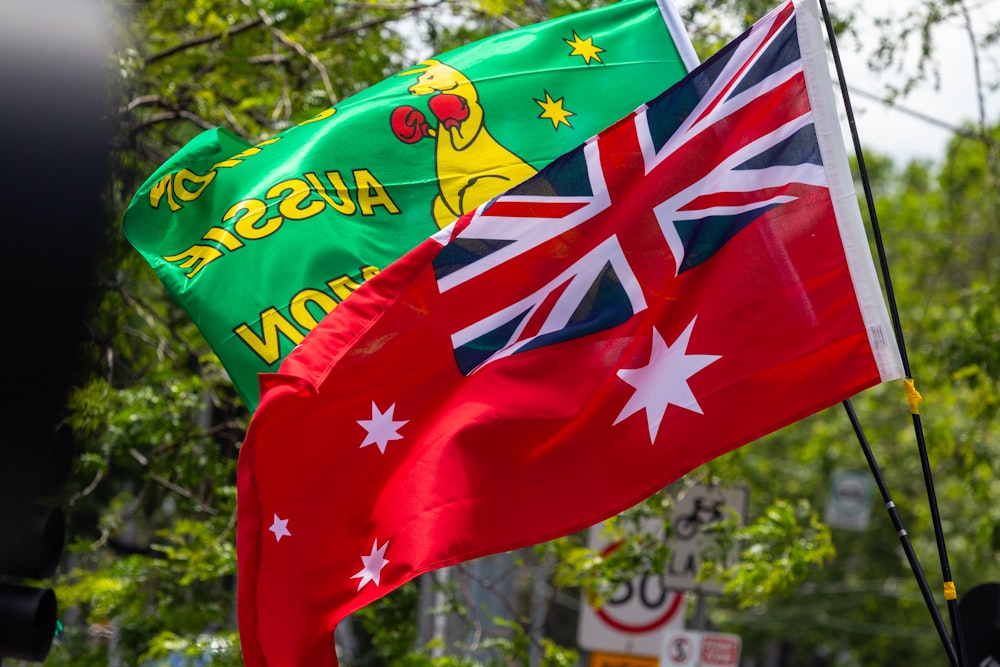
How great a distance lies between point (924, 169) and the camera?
2550 cm

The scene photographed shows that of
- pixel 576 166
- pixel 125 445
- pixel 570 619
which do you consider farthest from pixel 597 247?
pixel 570 619

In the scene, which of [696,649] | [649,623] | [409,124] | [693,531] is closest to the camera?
[409,124]

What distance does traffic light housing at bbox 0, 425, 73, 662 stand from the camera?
5.23 metres

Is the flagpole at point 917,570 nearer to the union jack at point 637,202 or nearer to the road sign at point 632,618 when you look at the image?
the union jack at point 637,202

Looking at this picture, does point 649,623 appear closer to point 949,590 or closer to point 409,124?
point 409,124

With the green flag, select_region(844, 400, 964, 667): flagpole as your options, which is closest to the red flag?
select_region(844, 400, 964, 667): flagpole

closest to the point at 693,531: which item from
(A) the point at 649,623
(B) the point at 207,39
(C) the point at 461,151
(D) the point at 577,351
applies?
(A) the point at 649,623

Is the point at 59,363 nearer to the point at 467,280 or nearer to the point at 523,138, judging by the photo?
the point at 467,280

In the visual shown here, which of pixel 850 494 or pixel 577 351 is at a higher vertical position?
pixel 850 494

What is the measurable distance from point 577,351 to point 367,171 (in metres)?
1.49

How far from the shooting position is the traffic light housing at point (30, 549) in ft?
17.2

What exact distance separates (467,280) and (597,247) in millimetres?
492

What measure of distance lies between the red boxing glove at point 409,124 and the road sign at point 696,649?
4737 mm

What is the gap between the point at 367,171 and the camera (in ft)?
18.1
